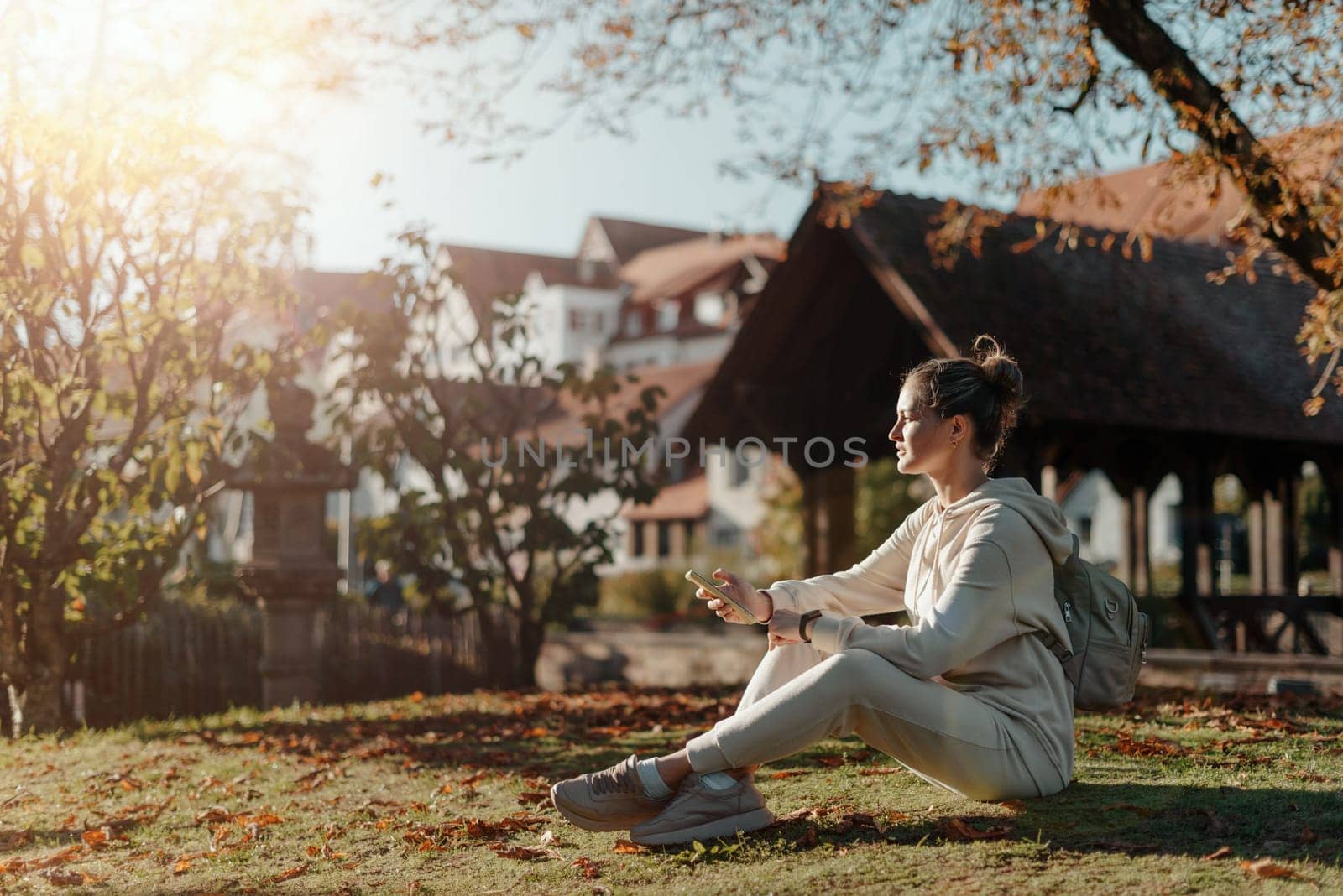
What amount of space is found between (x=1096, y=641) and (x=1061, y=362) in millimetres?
9938

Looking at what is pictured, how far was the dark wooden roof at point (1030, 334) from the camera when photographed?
13.9 m

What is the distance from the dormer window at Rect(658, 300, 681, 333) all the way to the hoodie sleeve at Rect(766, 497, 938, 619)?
2449 inches

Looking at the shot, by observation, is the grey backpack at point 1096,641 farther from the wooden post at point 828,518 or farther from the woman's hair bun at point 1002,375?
the wooden post at point 828,518

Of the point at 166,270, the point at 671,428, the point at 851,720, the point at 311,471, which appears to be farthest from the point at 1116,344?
the point at 671,428

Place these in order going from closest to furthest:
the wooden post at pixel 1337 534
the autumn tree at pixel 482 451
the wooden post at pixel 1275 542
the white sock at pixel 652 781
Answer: the white sock at pixel 652 781
the autumn tree at pixel 482 451
the wooden post at pixel 1337 534
the wooden post at pixel 1275 542

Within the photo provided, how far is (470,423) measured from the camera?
13773 millimetres

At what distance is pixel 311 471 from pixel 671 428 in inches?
1334

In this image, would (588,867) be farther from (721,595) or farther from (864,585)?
(864,585)

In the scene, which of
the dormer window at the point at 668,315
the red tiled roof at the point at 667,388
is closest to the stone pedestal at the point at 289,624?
the red tiled roof at the point at 667,388

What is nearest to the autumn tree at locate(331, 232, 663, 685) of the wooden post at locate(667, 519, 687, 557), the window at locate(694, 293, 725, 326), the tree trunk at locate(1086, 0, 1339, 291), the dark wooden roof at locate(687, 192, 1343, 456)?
the dark wooden roof at locate(687, 192, 1343, 456)

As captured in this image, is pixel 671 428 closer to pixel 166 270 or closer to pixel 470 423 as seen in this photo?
pixel 470 423

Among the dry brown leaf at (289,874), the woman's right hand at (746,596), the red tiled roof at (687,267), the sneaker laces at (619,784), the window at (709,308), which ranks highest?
the red tiled roof at (687,267)

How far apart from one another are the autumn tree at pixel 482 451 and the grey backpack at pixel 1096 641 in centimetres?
881

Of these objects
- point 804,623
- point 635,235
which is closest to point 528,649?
point 804,623
